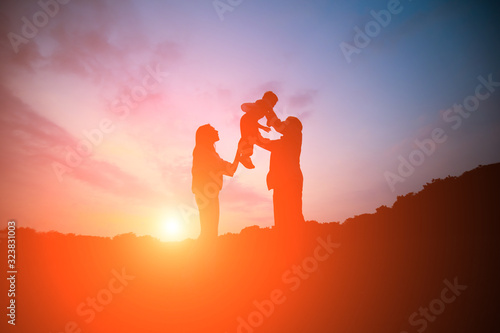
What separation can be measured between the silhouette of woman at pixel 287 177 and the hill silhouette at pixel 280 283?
0.49 metres

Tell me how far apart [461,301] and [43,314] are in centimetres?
723

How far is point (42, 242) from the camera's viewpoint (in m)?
9.09

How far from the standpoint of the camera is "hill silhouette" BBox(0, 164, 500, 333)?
385cm

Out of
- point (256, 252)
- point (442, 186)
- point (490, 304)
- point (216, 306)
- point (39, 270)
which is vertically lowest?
point (490, 304)

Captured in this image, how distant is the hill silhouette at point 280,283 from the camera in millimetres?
3846

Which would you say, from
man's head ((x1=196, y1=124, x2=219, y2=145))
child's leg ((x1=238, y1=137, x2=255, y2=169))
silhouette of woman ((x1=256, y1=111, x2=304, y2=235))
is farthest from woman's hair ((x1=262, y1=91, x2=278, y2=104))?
man's head ((x1=196, y1=124, x2=219, y2=145))

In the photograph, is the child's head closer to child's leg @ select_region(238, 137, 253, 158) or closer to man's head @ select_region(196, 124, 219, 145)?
child's leg @ select_region(238, 137, 253, 158)

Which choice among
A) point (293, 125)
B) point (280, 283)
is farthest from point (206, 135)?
point (280, 283)

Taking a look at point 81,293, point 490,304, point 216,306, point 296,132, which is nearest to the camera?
point 490,304

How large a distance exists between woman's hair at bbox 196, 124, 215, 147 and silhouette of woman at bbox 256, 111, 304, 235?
187 centimetres

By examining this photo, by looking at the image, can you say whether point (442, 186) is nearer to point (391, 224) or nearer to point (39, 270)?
point (391, 224)

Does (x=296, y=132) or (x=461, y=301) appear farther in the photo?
(x=296, y=132)

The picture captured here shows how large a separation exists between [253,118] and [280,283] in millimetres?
4510

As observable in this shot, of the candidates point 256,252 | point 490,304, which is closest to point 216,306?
point 256,252
